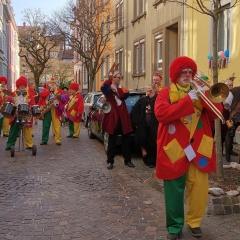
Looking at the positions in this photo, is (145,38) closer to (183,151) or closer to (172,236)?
(183,151)

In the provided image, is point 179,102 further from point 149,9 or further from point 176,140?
point 149,9

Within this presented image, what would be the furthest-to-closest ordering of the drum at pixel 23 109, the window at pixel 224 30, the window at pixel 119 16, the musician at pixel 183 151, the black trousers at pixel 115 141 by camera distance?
the window at pixel 119 16 < the window at pixel 224 30 < the drum at pixel 23 109 < the black trousers at pixel 115 141 < the musician at pixel 183 151

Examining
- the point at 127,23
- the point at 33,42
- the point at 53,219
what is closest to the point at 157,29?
the point at 127,23

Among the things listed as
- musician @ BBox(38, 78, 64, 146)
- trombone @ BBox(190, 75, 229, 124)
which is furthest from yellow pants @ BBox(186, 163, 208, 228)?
musician @ BBox(38, 78, 64, 146)

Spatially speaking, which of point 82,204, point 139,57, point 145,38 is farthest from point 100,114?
point 139,57

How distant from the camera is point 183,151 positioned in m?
4.26

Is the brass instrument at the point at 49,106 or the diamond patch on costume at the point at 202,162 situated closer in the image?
the diamond patch on costume at the point at 202,162

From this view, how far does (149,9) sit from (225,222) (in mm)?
16014

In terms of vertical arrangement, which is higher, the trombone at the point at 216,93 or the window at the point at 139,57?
the window at the point at 139,57

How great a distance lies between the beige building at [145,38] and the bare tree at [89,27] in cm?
94

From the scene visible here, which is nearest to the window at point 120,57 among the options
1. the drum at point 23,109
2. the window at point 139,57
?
the window at point 139,57

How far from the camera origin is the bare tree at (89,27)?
81.4 ft

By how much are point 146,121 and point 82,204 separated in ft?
9.43

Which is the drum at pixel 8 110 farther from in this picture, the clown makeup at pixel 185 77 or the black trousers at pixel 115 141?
the clown makeup at pixel 185 77
